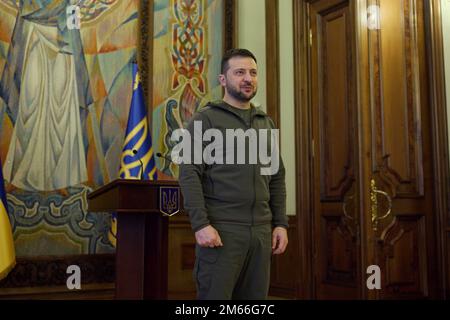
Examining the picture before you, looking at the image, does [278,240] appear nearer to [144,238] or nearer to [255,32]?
[144,238]

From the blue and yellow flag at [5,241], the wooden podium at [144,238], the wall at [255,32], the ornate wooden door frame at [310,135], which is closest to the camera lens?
the wooden podium at [144,238]

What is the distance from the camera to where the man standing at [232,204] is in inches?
83.9

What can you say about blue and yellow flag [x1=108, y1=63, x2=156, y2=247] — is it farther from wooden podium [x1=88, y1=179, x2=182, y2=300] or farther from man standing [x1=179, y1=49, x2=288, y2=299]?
man standing [x1=179, y1=49, x2=288, y2=299]

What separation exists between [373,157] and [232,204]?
191cm

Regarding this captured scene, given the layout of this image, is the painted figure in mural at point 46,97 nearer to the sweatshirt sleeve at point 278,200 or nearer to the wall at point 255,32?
the wall at point 255,32

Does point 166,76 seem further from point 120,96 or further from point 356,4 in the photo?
point 356,4

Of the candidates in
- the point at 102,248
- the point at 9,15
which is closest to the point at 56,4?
the point at 9,15

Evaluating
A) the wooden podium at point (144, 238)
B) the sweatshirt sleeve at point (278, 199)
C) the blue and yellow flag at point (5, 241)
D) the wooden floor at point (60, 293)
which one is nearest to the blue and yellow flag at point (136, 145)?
the wooden floor at point (60, 293)

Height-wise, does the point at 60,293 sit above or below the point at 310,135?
below

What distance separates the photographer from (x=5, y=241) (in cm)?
366

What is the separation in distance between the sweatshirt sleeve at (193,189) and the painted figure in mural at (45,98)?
225 centimetres

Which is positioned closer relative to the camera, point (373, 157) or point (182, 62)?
point (373, 157)

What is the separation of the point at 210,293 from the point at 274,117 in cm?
292

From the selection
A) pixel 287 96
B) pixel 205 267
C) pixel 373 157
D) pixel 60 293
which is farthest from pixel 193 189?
pixel 287 96
